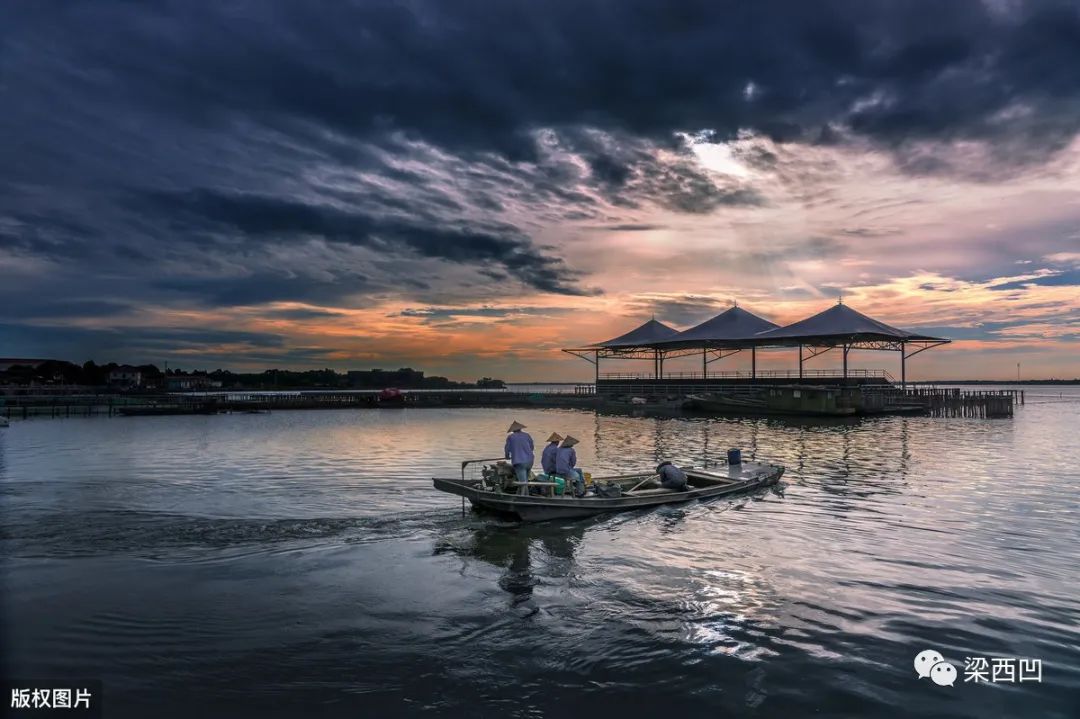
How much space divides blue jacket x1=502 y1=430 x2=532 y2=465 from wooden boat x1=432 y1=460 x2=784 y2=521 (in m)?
0.71

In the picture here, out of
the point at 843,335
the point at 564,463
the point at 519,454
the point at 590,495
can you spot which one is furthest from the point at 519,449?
the point at 843,335

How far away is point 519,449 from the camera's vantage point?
1593 cm

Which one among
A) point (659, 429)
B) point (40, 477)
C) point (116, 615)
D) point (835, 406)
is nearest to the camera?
point (116, 615)

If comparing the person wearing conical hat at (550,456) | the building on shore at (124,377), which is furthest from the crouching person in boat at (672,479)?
the building on shore at (124,377)

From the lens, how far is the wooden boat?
15211 mm

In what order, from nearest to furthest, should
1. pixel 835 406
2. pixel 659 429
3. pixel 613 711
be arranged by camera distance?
1. pixel 613 711
2. pixel 659 429
3. pixel 835 406

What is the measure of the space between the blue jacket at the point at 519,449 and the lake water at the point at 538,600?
1.74m

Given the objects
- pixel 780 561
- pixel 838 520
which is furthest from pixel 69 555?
pixel 838 520

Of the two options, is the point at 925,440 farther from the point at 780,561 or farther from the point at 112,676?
the point at 112,676

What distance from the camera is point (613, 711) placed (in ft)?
22.5

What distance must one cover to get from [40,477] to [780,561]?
26.5 m

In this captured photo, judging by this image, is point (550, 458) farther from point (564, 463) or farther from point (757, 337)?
point (757, 337)

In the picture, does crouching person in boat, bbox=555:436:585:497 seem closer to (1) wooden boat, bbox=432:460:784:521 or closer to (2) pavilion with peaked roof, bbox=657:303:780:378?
(1) wooden boat, bbox=432:460:784:521

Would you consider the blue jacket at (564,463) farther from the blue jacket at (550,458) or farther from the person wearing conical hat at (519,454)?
the person wearing conical hat at (519,454)
